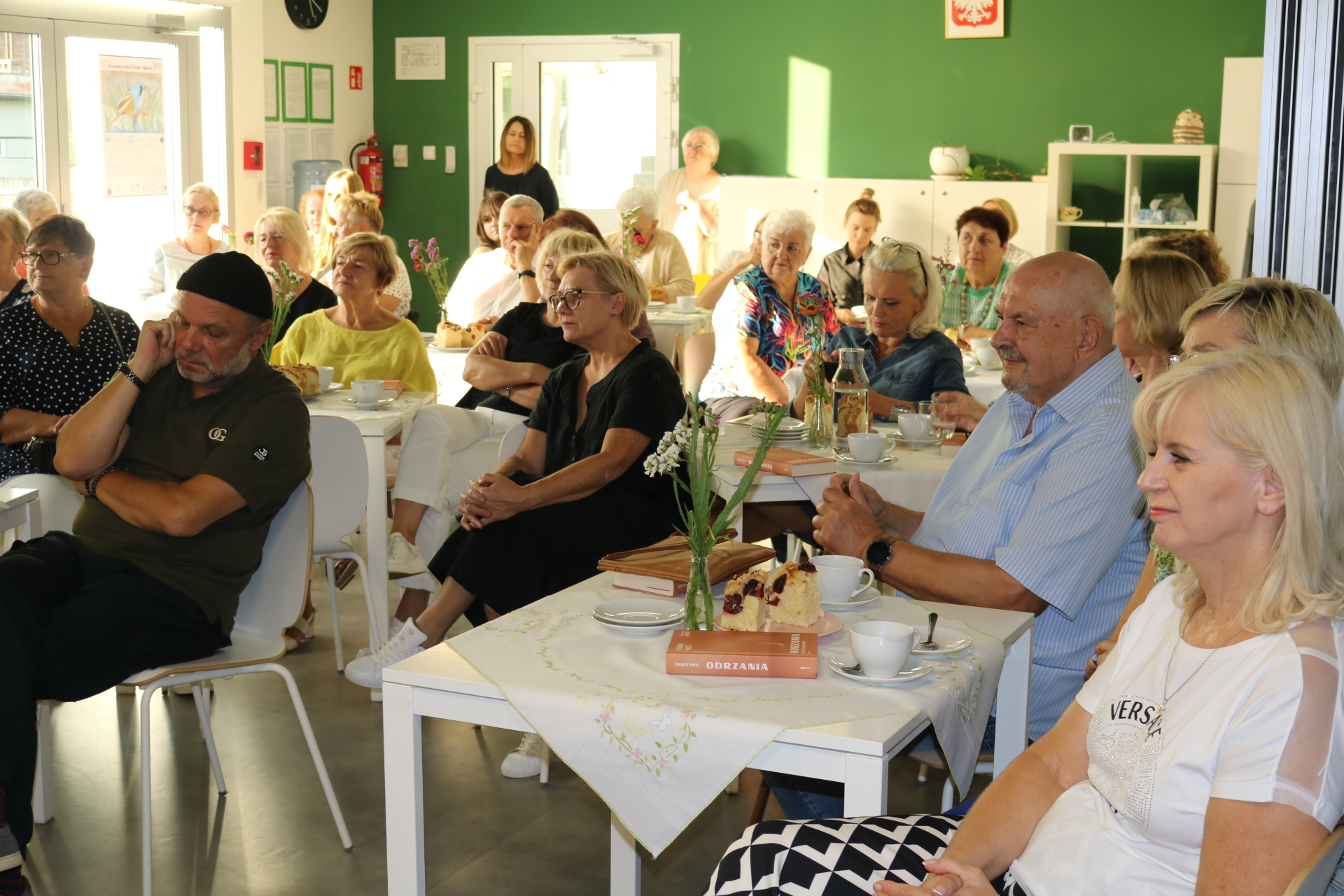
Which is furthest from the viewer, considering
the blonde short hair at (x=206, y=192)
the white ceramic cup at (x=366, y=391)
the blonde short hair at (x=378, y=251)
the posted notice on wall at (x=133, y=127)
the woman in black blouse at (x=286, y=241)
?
the posted notice on wall at (x=133, y=127)

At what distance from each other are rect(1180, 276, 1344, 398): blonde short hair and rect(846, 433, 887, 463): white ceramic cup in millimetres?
1265

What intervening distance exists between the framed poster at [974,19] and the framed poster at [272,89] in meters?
4.57

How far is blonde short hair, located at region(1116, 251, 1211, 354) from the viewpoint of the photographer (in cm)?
274

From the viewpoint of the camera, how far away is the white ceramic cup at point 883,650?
1.70m

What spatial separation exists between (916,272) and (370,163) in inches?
262

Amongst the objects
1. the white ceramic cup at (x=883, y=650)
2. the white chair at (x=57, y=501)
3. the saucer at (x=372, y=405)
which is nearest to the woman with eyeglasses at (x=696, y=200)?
the saucer at (x=372, y=405)

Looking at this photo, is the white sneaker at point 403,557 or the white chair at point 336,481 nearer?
the white chair at point 336,481

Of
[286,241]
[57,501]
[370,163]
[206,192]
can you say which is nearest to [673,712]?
[57,501]

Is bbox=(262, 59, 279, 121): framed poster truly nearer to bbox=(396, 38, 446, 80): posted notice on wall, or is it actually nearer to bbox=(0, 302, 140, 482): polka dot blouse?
bbox=(396, 38, 446, 80): posted notice on wall

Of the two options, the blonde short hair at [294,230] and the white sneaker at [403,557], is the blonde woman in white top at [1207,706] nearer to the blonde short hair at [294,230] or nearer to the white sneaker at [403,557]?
the white sneaker at [403,557]

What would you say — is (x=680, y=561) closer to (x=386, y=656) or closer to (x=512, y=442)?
(x=386, y=656)

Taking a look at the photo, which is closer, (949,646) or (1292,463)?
(1292,463)

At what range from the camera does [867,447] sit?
318 cm

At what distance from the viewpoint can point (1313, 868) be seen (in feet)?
3.99
